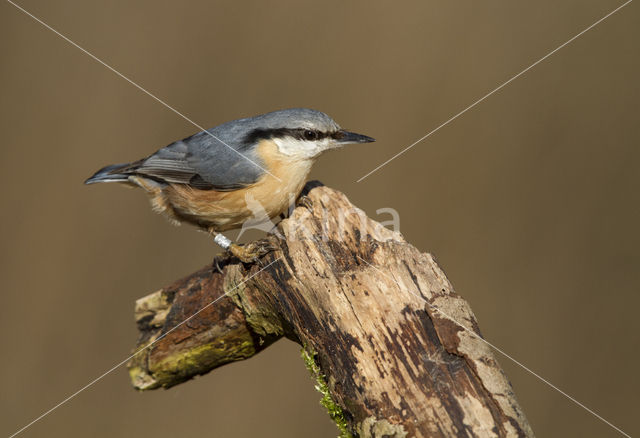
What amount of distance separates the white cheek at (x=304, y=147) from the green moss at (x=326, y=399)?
1042 mm

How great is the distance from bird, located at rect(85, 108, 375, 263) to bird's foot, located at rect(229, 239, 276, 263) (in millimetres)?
111

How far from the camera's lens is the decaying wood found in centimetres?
162

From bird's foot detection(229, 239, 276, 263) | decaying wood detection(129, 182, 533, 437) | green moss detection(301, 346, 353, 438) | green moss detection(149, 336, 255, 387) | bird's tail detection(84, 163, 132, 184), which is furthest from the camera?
bird's tail detection(84, 163, 132, 184)

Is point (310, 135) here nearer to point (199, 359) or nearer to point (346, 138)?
point (346, 138)

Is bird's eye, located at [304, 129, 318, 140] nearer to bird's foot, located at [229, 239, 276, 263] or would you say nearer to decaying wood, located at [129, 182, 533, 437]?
decaying wood, located at [129, 182, 533, 437]

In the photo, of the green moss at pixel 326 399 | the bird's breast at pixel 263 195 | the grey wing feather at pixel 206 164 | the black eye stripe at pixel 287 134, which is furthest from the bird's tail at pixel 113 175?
the green moss at pixel 326 399

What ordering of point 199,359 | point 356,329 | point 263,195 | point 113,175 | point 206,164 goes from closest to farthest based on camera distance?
point 356,329
point 199,359
point 263,195
point 206,164
point 113,175

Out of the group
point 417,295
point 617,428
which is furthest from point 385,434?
point 617,428

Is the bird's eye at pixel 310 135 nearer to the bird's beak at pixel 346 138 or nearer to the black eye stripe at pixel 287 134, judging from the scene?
the black eye stripe at pixel 287 134

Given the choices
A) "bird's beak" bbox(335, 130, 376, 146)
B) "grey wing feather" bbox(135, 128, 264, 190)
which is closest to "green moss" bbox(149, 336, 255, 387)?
"grey wing feather" bbox(135, 128, 264, 190)

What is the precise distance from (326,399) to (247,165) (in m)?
1.26

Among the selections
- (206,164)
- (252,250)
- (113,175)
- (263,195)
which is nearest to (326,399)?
(252,250)

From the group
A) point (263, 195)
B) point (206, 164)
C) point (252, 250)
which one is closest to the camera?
point (252, 250)

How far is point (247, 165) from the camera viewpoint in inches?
107
